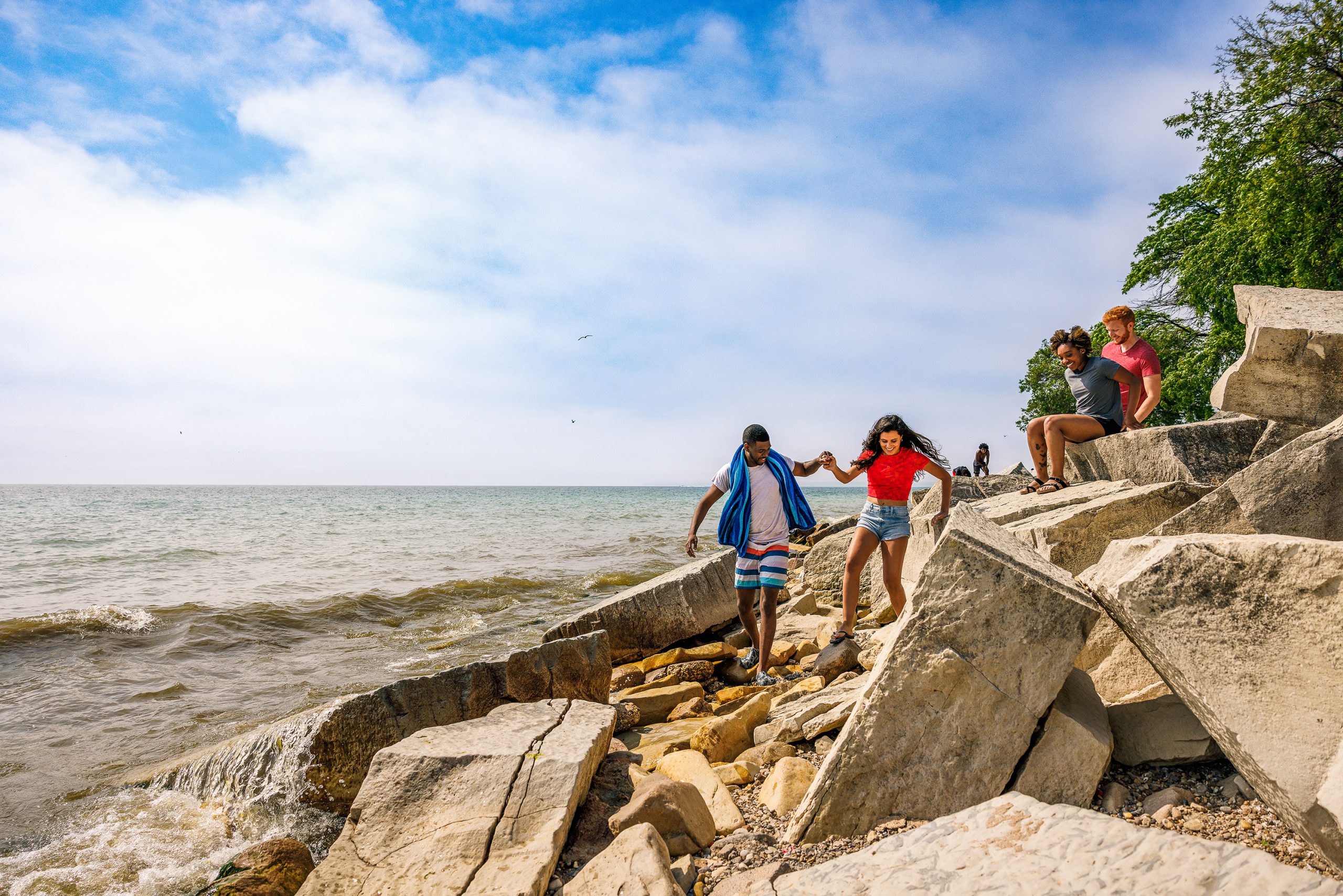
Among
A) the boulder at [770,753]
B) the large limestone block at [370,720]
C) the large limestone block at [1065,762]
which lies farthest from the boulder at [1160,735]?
the large limestone block at [370,720]

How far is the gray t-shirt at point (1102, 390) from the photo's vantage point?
5.78 meters

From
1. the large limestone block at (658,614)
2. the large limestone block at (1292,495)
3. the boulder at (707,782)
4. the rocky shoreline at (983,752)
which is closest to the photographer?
the rocky shoreline at (983,752)

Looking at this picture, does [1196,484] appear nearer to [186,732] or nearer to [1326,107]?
[186,732]

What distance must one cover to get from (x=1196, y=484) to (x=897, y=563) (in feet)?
6.73

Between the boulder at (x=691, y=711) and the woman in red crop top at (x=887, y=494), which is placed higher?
the woman in red crop top at (x=887, y=494)

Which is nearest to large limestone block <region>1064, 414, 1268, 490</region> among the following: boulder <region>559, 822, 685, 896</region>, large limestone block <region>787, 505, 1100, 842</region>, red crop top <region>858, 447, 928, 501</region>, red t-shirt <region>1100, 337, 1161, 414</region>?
red t-shirt <region>1100, 337, 1161, 414</region>

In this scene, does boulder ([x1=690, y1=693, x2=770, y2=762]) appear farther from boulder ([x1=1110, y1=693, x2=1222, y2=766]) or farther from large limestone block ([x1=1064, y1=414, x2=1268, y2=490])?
large limestone block ([x1=1064, y1=414, x2=1268, y2=490])

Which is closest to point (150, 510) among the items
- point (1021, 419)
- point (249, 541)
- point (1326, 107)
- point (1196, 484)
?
point (249, 541)

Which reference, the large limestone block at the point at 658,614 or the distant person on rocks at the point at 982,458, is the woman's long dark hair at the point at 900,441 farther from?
the distant person on rocks at the point at 982,458

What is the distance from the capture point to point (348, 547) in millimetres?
19953

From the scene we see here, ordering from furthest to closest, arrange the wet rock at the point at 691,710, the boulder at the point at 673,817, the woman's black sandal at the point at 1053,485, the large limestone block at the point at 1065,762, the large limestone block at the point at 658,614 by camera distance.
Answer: the large limestone block at the point at 658,614 → the woman's black sandal at the point at 1053,485 → the wet rock at the point at 691,710 → the boulder at the point at 673,817 → the large limestone block at the point at 1065,762

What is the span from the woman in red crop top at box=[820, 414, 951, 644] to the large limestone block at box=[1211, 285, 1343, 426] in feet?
7.06

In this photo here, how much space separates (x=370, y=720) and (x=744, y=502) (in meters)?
3.06

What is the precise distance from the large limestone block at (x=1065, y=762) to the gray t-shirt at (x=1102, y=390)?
3.85m
